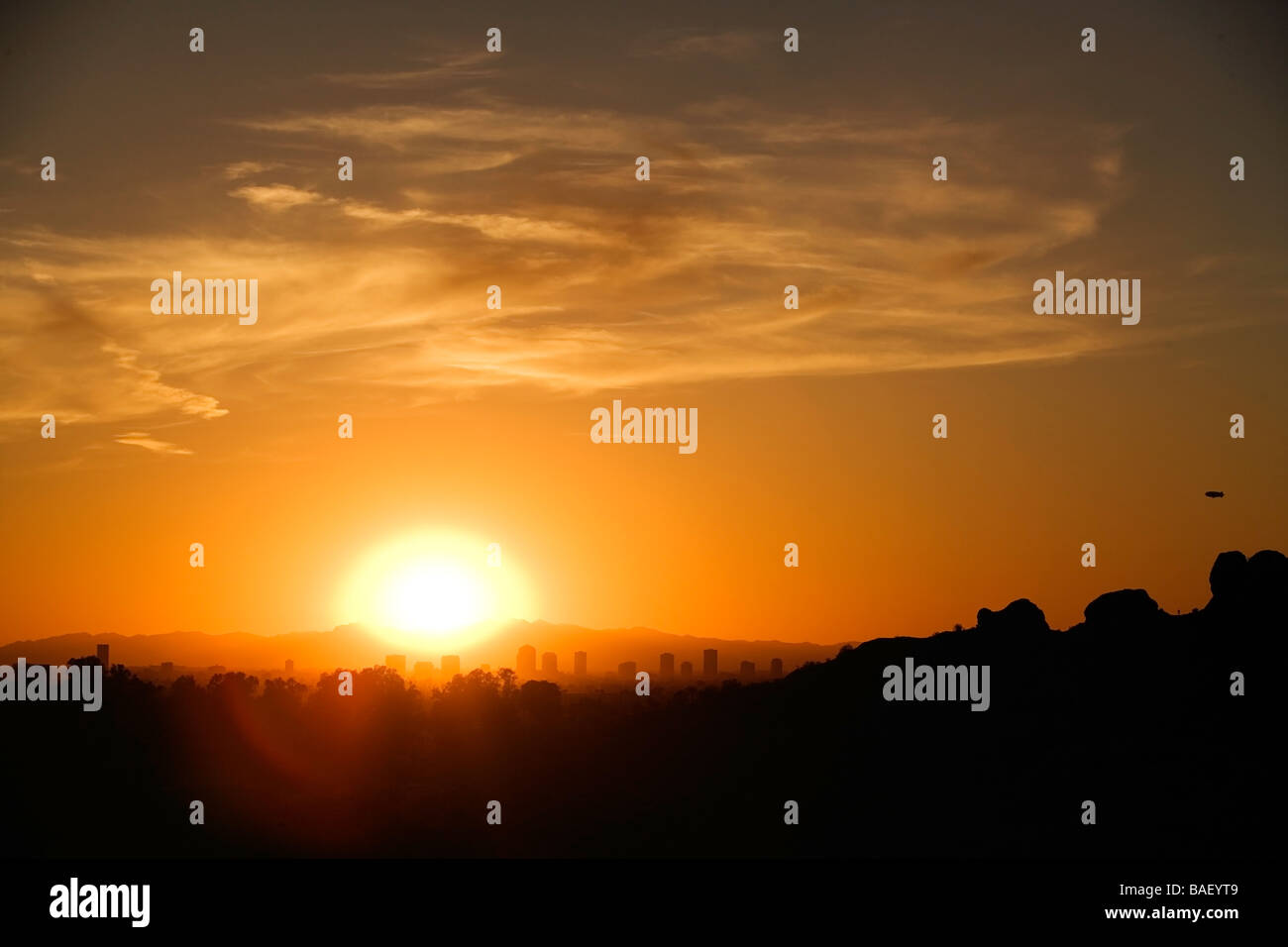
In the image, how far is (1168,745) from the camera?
515ft

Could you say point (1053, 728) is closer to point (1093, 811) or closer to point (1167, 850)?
point (1093, 811)

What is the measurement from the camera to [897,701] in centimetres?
18838
